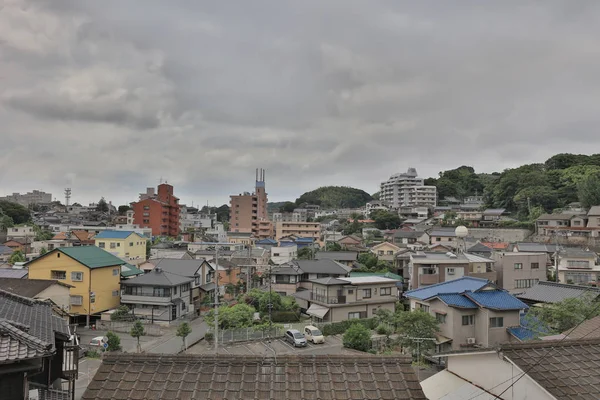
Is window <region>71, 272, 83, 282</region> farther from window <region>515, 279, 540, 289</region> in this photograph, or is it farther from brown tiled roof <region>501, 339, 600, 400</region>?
window <region>515, 279, 540, 289</region>

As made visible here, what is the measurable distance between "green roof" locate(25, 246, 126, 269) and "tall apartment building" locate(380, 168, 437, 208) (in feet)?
257

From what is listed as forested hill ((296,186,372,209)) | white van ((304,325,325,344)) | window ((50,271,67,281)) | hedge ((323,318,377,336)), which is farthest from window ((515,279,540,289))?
forested hill ((296,186,372,209))

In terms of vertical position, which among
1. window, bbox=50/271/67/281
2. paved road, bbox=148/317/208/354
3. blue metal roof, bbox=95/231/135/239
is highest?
blue metal roof, bbox=95/231/135/239

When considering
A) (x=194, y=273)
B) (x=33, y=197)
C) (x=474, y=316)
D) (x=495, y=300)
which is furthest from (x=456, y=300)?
(x=33, y=197)

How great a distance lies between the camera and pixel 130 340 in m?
24.7

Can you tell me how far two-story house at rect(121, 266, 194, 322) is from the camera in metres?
28.8

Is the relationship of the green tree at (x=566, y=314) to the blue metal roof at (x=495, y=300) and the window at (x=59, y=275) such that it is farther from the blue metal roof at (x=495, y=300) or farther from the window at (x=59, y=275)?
the window at (x=59, y=275)

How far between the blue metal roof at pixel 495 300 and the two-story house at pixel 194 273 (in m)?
21.4

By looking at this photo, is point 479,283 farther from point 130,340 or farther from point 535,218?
point 535,218

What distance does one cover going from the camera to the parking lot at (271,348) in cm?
2198

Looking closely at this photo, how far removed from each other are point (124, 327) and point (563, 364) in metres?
26.7

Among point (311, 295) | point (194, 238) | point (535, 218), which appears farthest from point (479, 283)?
point (194, 238)

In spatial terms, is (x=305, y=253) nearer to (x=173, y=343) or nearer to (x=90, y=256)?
(x=90, y=256)

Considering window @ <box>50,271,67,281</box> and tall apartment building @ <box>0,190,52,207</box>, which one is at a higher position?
tall apartment building @ <box>0,190,52,207</box>
